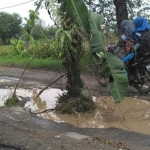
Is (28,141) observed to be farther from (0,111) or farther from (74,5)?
(74,5)

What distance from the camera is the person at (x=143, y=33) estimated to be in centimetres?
729

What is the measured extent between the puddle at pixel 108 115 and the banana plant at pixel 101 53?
0.87 metres

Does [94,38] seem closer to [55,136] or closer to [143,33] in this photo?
[55,136]

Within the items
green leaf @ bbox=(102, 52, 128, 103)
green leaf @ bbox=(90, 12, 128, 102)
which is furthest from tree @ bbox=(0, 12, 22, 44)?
green leaf @ bbox=(102, 52, 128, 103)

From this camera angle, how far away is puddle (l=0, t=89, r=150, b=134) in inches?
215

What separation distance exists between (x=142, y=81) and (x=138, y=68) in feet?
1.19

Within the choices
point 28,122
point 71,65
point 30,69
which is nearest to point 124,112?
point 71,65

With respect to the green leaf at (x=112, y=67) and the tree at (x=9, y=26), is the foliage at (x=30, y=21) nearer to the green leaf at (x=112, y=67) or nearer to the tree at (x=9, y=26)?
the green leaf at (x=112, y=67)

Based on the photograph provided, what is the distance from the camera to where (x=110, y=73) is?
4.88 m

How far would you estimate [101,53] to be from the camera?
496 cm

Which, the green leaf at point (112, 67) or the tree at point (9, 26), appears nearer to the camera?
the green leaf at point (112, 67)

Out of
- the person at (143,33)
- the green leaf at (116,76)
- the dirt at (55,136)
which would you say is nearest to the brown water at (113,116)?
the dirt at (55,136)

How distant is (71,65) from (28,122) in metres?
1.45

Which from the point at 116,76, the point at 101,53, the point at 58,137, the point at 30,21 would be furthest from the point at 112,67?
the point at 30,21
